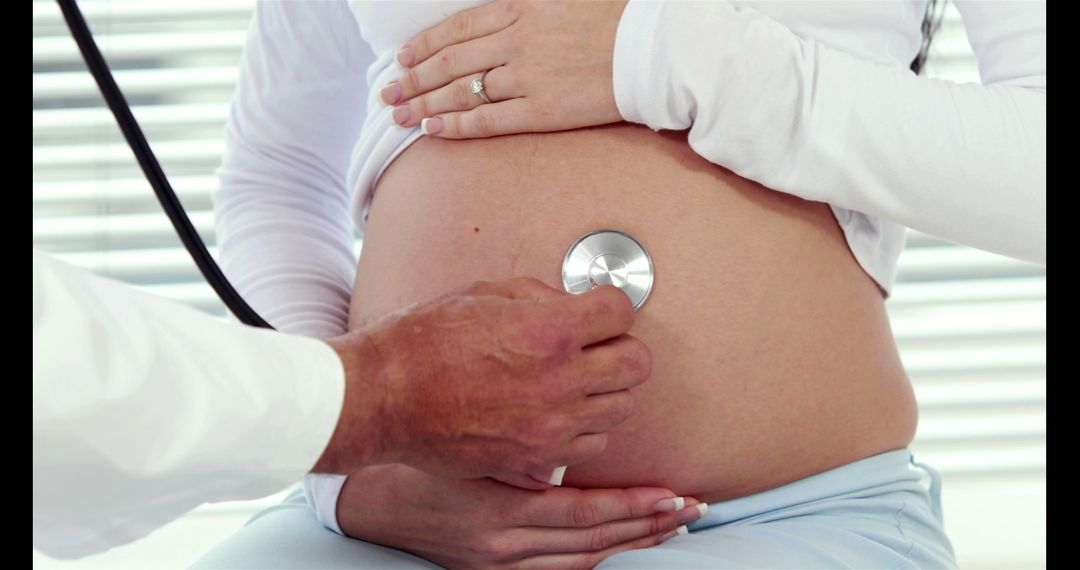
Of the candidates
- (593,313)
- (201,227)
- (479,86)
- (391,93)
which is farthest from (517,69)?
(201,227)

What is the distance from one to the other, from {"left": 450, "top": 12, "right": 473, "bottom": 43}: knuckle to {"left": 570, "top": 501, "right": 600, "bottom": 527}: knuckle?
0.42 m

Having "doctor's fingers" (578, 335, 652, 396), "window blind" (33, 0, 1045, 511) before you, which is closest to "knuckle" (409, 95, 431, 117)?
"doctor's fingers" (578, 335, 652, 396)

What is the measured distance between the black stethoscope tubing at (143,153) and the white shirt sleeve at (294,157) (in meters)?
0.19

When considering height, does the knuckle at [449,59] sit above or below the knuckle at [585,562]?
above

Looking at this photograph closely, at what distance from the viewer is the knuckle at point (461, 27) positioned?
92 cm

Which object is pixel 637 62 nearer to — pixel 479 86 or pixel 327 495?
pixel 479 86

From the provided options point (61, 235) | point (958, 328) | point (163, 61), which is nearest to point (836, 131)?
point (958, 328)

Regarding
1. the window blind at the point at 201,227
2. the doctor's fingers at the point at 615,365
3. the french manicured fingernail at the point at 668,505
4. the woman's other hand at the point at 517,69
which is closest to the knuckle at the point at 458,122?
the woman's other hand at the point at 517,69

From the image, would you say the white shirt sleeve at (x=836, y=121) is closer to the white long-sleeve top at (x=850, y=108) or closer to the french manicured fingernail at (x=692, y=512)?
the white long-sleeve top at (x=850, y=108)

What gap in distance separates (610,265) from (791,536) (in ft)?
0.83

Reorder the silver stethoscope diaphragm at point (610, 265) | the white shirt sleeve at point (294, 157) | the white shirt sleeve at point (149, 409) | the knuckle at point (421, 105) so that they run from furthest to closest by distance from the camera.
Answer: the white shirt sleeve at point (294, 157) → the knuckle at point (421, 105) → the silver stethoscope diaphragm at point (610, 265) → the white shirt sleeve at point (149, 409)

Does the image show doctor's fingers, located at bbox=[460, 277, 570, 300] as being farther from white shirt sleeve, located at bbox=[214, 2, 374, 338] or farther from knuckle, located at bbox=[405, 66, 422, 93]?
white shirt sleeve, located at bbox=[214, 2, 374, 338]

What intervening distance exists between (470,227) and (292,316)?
0.27 m

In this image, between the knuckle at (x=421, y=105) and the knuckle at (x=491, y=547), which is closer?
the knuckle at (x=491, y=547)
